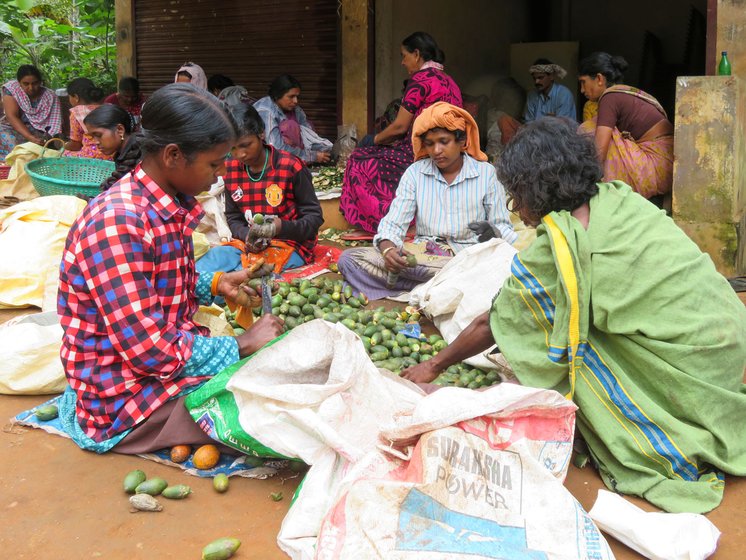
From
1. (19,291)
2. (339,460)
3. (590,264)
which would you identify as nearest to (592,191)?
(590,264)

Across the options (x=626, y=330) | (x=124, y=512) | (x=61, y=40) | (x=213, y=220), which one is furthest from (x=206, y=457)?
(x=61, y=40)

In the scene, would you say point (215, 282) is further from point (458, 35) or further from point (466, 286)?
point (458, 35)

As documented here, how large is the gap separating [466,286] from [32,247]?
9.06 ft

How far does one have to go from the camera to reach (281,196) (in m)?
4.62

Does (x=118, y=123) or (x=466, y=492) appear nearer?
(x=466, y=492)

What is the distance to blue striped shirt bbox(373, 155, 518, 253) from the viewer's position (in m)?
4.48

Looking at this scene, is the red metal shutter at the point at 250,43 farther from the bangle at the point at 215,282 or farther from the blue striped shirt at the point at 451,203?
the bangle at the point at 215,282

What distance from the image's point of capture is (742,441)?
2510mm

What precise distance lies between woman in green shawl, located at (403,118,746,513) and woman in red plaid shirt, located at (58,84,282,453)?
3.29ft

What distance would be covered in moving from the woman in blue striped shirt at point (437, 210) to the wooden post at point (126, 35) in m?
6.70

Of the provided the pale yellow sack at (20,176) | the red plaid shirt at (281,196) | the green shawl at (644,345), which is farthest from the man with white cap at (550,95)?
the green shawl at (644,345)

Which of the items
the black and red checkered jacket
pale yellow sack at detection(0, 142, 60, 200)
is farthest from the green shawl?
pale yellow sack at detection(0, 142, 60, 200)

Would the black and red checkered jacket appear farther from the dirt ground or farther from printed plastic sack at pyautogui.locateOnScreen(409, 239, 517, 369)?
the dirt ground

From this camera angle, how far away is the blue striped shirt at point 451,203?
448 centimetres
